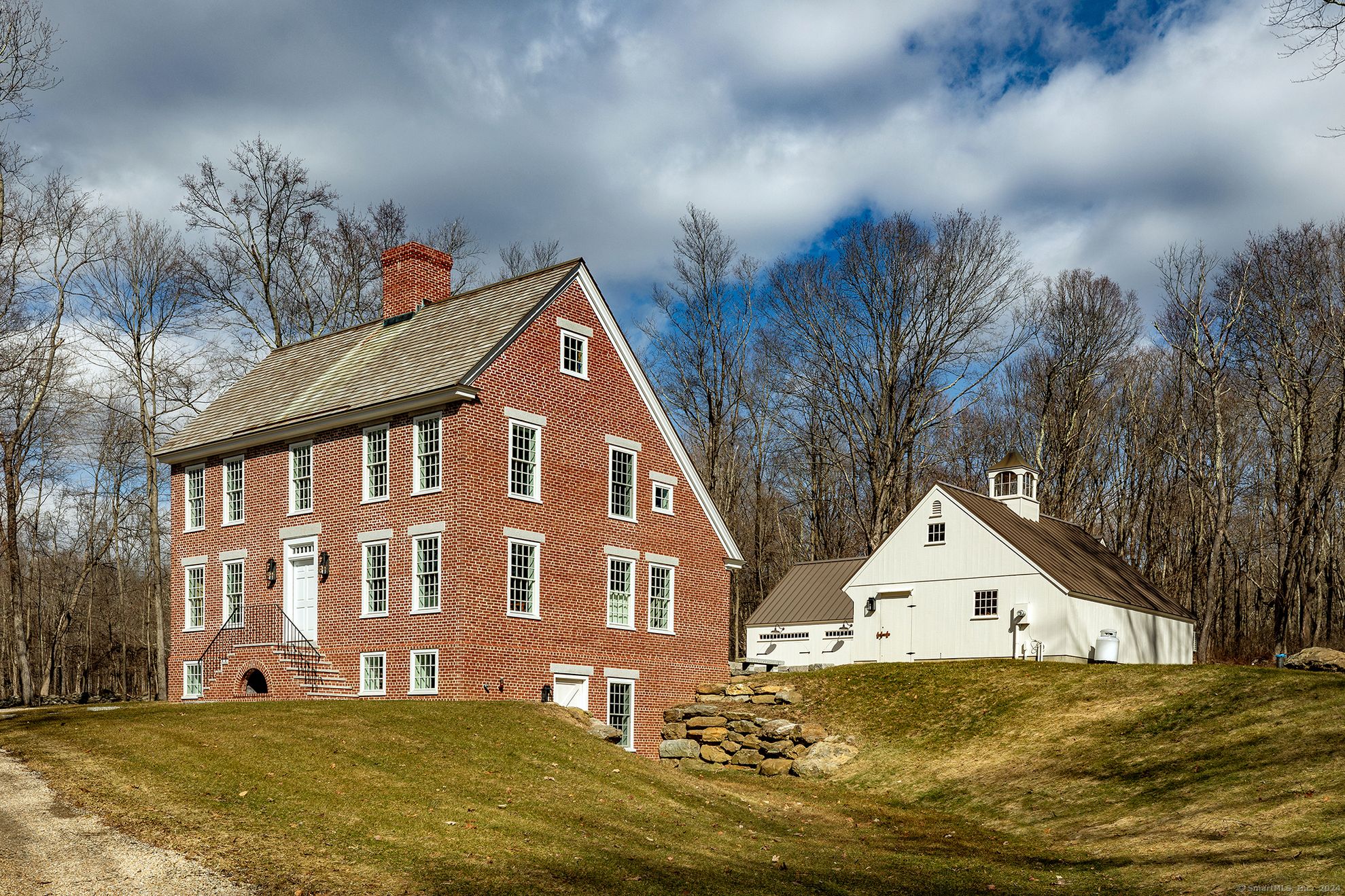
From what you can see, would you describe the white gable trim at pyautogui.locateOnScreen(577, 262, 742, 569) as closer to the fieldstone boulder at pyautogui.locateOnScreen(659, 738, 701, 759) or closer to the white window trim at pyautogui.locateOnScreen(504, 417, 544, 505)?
the white window trim at pyautogui.locateOnScreen(504, 417, 544, 505)

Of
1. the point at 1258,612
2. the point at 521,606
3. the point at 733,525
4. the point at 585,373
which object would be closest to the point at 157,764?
the point at 521,606

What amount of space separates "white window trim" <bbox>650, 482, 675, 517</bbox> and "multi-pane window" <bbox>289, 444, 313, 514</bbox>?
27.7ft

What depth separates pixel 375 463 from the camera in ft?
85.6

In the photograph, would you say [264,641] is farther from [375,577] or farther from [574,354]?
[574,354]

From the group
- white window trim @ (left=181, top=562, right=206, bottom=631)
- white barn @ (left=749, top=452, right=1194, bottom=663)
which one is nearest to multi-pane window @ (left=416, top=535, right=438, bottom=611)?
white window trim @ (left=181, top=562, right=206, bottom=631)

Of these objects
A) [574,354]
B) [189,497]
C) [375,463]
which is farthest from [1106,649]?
[189,497]

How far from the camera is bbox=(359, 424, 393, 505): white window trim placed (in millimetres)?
25688

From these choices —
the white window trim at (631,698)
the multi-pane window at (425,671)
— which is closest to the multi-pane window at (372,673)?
the multi-pane window at (425,671)

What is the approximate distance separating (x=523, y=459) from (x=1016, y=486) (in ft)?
70.2

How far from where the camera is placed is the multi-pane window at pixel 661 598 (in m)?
29.2

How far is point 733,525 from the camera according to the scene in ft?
189

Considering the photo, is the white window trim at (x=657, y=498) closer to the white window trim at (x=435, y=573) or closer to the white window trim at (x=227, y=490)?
the white window trim at (x=435, y=573)

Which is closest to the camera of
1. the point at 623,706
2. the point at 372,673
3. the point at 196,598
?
the point at 372,673

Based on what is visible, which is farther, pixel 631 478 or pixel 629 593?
pixel 631 478
